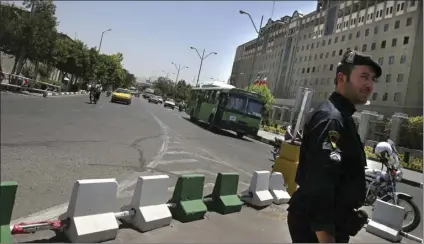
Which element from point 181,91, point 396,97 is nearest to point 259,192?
point 396,97

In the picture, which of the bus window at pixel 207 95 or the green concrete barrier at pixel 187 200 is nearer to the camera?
the green concrete barrier at pixel 187 200

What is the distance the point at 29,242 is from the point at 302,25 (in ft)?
295

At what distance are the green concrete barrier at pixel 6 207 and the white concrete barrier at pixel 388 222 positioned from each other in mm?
5312

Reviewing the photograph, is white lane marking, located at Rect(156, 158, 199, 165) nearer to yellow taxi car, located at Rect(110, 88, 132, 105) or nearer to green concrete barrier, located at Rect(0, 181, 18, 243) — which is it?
green concrete barrier, located at Rect(0, 181, 18, 243)

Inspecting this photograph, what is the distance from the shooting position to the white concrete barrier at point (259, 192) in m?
6.86

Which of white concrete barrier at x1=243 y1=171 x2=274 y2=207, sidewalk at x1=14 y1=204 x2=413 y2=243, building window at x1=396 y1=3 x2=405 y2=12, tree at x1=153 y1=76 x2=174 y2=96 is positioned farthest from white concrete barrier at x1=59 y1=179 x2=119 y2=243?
tree at x1=153 y1=76 x2=174 y2=96

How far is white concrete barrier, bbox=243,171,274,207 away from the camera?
686 cm

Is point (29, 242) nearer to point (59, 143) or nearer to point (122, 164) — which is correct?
point (122, 164)

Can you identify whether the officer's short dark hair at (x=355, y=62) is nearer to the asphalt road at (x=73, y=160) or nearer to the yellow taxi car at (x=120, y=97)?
the asphalt road at (x=73, y=160)

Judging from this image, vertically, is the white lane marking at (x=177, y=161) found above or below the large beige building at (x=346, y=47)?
below

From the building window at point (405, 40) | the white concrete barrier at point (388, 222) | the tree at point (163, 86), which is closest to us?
the white concrete barrier at point (388, 222)

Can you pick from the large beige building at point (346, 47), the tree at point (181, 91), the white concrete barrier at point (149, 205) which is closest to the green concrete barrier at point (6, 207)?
the white concrete barrier at point (149, 205)

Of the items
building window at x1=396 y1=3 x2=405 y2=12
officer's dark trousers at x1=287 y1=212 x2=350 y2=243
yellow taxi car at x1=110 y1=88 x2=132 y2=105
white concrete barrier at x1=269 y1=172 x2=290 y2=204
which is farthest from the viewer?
building window at x1=396 y1=3 x2=405 y2=12

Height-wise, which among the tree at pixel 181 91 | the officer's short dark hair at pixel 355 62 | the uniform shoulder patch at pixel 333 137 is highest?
the tree at pixel 181 91
